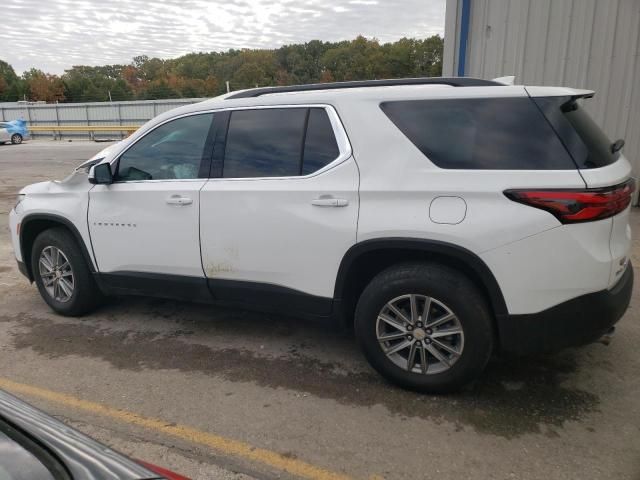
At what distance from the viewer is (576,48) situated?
8.43m

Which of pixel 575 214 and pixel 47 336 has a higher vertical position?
pixel 575 214

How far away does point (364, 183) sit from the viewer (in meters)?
3.27

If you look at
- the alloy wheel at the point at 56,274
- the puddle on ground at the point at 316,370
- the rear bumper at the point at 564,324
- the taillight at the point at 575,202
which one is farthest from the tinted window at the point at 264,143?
the alloy wheel at the point at 56,274

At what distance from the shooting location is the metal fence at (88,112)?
35250 mm

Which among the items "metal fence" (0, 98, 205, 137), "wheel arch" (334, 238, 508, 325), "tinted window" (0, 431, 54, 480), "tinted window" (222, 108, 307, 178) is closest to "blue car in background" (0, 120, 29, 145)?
"metal fence" (0, 98, 205, 137)

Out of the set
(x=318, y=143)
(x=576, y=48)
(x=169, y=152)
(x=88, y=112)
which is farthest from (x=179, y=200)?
(x=88, y=112)

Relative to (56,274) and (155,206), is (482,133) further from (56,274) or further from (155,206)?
(56,274)

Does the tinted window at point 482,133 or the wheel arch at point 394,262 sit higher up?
the tinted window at point 482,133

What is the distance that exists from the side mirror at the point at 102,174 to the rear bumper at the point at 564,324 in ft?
10.0

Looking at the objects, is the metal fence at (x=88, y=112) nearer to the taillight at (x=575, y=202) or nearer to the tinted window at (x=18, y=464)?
the taillight at (x=575, y=202)

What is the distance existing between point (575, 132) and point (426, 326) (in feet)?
4.47

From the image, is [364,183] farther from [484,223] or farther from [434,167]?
[484,223]

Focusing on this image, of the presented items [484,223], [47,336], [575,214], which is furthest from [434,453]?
[47,336]

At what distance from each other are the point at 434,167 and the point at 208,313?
2.62 m
